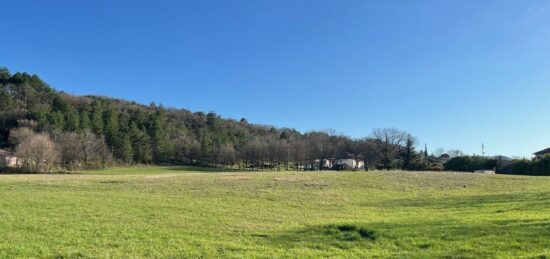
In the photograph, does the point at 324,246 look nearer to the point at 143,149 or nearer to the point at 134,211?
the point at 134,211

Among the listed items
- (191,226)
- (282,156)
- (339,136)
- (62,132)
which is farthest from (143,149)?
(191,226)

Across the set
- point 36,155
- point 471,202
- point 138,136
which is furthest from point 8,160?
point 471,202

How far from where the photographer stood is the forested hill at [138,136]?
124 m

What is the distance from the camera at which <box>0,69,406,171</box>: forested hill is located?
123750 mm

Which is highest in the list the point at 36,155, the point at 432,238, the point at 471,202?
the point at 36,155

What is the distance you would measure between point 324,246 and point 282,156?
13009cm

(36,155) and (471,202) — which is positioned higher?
(36,155)

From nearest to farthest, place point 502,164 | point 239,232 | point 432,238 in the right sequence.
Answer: point 432,238
point 239,232
point 502,164

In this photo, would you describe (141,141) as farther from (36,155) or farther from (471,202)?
(471,202)

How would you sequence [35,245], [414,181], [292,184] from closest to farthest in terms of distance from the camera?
[35,245]
[292,184]
[414,181]

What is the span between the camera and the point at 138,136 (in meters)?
136

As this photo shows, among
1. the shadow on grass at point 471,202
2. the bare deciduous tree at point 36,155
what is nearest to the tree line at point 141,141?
the bare deciduous tree at point 36,155

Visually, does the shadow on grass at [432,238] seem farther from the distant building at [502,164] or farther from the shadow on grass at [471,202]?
the distant building at [502,164]

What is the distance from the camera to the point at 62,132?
111938 millimetres
